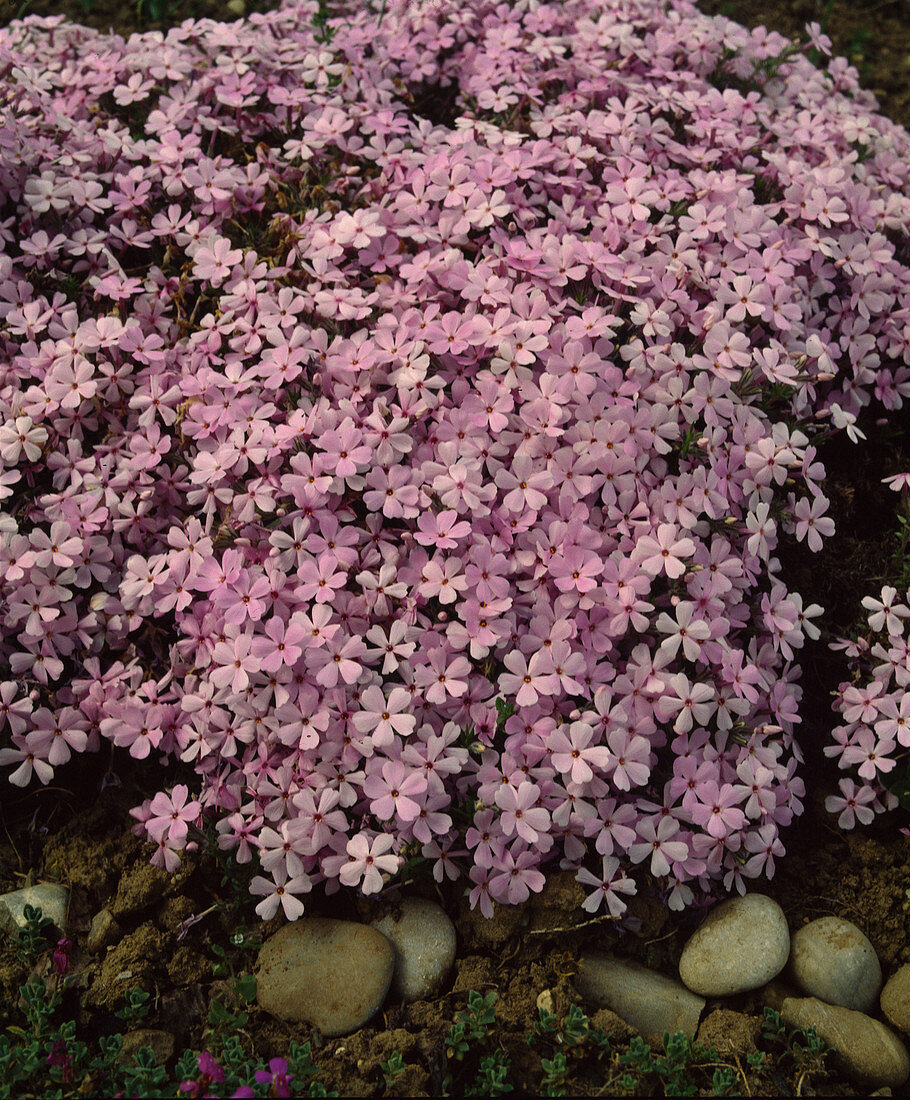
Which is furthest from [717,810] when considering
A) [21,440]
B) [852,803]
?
[21,440]

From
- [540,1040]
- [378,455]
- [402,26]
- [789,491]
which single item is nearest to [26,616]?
[378,455]

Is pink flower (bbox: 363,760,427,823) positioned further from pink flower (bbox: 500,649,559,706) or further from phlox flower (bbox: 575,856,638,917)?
phlox flower (bbox: 575,856,638,917)

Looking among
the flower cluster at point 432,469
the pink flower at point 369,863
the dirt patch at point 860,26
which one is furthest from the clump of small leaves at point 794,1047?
the dirt patch at point 860,26

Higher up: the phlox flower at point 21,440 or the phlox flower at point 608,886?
the phlox flower at point 21,440

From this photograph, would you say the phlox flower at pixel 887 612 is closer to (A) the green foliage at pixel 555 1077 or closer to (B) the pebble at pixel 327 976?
(A) the green foliage at pixel 555 1077

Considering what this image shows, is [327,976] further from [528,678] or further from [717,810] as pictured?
[717,810]
